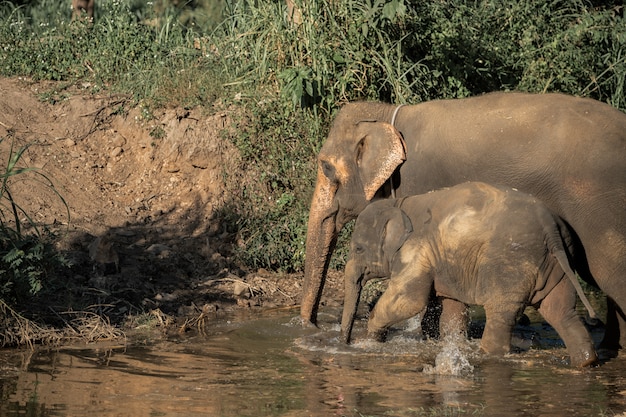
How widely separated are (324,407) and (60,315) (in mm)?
2893

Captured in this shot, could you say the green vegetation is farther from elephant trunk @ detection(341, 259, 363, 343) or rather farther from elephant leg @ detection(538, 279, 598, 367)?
elephant leg @ detection(538, 279, 598, 367)

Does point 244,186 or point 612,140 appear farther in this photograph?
point 244,186

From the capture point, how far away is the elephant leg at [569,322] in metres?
7.83

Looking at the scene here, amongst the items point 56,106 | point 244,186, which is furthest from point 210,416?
point 56,106

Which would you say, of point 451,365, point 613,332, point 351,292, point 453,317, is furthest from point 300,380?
point 613,332

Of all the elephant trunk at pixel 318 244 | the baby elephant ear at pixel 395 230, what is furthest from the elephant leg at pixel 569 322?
the elephant trunk at pixel 318 244

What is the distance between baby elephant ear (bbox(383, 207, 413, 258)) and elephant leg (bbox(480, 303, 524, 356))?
0.82 metres

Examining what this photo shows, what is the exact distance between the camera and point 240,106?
1212 centimetres

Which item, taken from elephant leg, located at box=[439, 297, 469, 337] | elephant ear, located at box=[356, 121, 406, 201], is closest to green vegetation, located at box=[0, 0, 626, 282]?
elephant ear, located at box=[356, 121, 406, 201]

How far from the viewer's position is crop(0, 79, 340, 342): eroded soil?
1001cm

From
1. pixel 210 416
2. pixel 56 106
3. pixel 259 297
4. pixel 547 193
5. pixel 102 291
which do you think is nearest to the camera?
pixel 210 416

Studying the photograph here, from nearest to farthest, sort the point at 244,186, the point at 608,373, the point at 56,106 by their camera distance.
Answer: the point at 608,373, the point at 244,186, the point at 56,106

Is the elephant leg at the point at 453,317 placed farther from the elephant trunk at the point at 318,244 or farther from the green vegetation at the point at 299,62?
the green vegetation at the point at 299,62

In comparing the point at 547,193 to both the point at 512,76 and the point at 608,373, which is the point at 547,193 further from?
the point at 512,76
